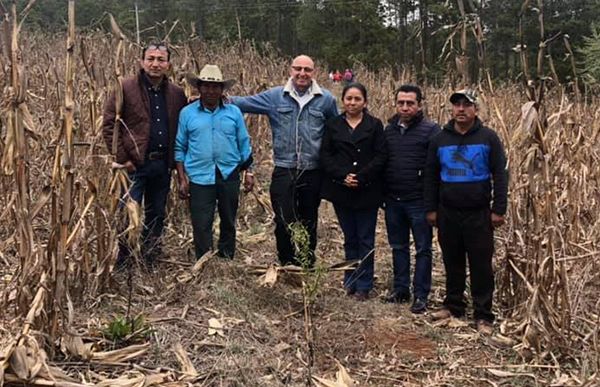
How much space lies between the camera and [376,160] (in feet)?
14.2

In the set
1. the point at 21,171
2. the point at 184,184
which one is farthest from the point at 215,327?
the point at 21,171

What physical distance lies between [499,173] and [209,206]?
→ 200 cm

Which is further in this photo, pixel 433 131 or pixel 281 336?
pixel 433 131

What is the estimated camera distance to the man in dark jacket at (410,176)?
4.27 metres

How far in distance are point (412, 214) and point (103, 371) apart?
88.4 inches

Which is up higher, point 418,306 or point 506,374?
point 418,306

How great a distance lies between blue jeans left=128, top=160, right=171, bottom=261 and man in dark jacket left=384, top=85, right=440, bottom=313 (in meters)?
1.60

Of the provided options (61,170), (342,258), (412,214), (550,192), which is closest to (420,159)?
(412,214)

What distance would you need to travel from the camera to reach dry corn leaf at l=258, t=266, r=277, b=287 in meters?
4.37

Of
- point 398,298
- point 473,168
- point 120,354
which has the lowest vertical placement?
point 398,298

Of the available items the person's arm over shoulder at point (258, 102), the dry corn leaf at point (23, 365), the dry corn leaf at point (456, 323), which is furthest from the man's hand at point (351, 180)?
the dry corn leaf at point (23, 365)

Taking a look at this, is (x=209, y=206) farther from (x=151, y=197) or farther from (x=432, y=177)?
(x=432, y=177)

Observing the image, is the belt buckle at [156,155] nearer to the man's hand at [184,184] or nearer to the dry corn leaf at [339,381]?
the man's hand at [184,184]

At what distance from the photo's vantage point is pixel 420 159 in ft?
14.0
